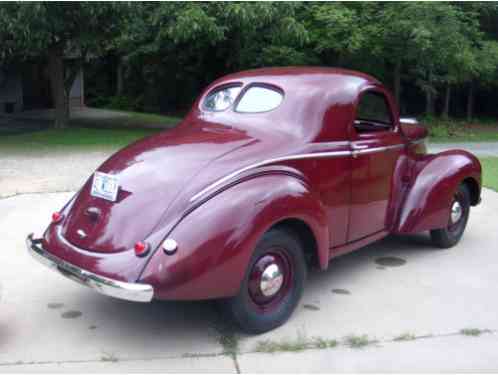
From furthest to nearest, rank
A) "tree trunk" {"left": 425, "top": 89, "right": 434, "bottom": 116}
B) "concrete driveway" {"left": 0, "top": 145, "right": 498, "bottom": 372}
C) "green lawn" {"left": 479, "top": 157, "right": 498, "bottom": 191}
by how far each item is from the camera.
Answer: "tree trunk" {"left": 425, "top": 89, "right": 434, "bottom": 116}
"green lawn" {"left": 479, "top": 157, "right": 498, "bottom": 191}
"concrete driveway" {"left": 0, "top": 145, "right": 498, "bottom": 372}

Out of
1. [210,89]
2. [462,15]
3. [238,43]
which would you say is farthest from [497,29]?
[210,89]

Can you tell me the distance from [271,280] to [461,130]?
1659cm

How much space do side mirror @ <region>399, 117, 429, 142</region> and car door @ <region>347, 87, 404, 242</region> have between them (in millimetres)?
279

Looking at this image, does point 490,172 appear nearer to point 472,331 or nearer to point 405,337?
point 472,331

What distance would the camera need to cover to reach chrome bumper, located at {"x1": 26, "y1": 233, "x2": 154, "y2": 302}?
335 centimetres

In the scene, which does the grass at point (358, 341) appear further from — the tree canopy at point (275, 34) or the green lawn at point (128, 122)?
the green lawn at point (128, 122)

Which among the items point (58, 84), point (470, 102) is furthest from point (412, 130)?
point (470, 102)

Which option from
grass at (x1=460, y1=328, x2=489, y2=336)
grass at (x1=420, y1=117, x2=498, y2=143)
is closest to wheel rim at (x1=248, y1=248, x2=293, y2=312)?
grass at (x1=460, y1=328, x2=489, y2=336)

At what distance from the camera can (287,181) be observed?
4027 millimetres

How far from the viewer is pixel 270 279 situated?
3932mm

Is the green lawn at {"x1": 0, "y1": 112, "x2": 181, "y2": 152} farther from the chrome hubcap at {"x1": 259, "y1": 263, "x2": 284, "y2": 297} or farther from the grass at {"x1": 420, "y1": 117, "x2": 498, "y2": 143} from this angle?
the chrome hubcap at {"x1": 259, "y1": 263, "x2": 284, "y2": 297}

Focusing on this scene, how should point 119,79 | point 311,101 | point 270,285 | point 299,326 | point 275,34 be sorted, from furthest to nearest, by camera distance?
1. point 119,79
2. point 275,34
3. point 311,101
4. point 299,326
5. point 270,285

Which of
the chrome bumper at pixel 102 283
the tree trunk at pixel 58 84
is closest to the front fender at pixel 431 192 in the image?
the chrome bumper at pixel 102 283

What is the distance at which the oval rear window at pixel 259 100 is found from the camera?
15.3 feet
